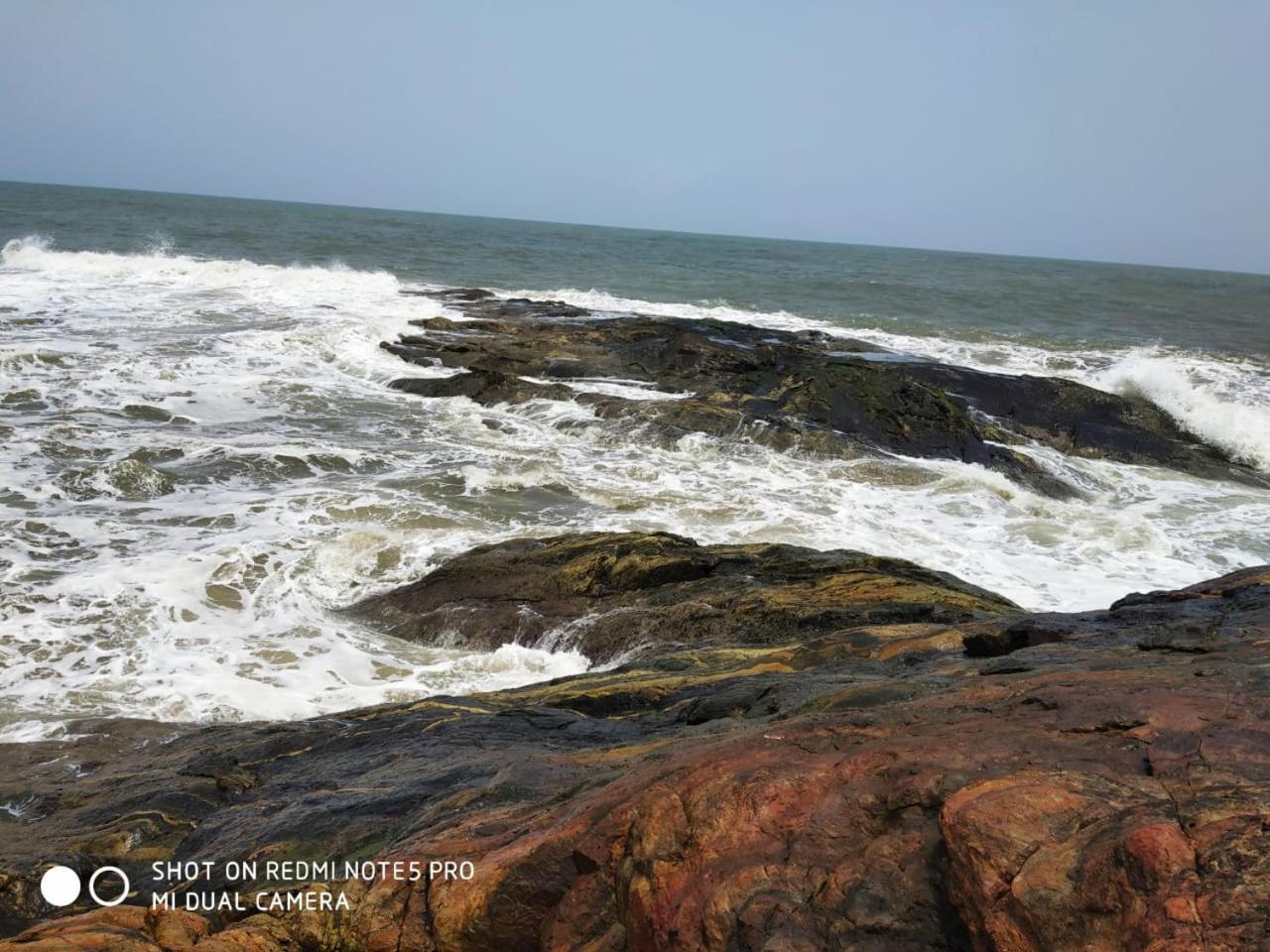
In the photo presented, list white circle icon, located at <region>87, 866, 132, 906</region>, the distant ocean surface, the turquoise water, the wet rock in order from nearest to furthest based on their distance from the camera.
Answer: white circle icon, located at <region>87, 866, 132, 906</region>, the wet rock, the distant ocean surface, the turquoise water

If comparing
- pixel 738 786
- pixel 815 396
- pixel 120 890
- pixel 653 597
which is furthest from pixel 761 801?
pixel 815 396

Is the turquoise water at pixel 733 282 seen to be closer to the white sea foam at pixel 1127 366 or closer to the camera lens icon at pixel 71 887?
the white sea foam at pixel 1127 366

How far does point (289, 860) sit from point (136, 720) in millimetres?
2821

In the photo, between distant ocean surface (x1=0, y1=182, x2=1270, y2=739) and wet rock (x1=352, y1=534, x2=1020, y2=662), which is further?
distant ocean surface (x1=0, y1=182, x2=1270, y2=739)

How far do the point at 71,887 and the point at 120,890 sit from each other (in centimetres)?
18


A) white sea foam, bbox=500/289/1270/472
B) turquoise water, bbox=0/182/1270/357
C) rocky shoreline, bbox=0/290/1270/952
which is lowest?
rocky shoreline, bbox=0/290/1270/952

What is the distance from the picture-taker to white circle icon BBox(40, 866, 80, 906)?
11.2ft

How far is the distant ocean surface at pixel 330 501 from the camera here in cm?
671

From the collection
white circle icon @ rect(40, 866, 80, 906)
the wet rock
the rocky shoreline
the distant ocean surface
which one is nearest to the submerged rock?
the distant ocean surface

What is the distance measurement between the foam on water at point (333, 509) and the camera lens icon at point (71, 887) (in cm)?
235

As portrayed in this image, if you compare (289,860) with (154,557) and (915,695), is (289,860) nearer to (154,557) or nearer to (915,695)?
(915,695)

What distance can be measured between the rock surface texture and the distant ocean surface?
49.2 inches

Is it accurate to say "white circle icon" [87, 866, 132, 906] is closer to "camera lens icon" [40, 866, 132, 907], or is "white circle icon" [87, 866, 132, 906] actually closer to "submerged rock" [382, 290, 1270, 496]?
"camera lens icon" [40, 866, 132, 907]

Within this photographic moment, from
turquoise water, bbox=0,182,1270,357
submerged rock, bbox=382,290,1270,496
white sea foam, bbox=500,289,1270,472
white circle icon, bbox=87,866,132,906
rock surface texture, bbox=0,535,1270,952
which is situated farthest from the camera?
turquoise water, bbox=0,182,1270,357
